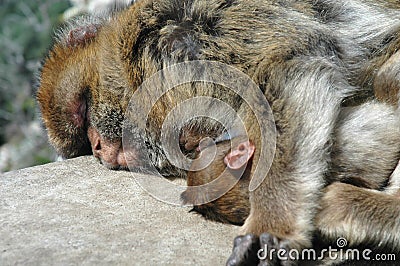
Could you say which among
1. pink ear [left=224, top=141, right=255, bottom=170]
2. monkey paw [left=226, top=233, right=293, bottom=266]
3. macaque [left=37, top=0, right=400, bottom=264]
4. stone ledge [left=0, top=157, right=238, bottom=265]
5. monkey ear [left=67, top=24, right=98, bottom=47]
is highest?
monkey ear [left=67, top=24, right=98, bottom=47]

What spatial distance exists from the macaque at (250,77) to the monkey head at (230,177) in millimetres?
30

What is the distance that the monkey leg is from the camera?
11.1 feet

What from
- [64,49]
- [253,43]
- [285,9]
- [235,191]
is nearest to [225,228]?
[235,191]

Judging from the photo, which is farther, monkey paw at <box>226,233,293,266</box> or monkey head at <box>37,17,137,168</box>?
monkey head at <box>37,17,137,168</box>

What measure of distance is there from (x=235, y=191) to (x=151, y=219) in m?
0.48

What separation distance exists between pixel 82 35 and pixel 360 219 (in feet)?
6.82

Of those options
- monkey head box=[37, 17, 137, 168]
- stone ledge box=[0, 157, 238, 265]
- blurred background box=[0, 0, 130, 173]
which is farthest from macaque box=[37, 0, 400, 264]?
blurred background box=[0, 0, 130, 173]

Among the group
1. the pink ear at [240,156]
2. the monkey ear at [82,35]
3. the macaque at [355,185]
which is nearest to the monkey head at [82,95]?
the monkey ear at [82,35]

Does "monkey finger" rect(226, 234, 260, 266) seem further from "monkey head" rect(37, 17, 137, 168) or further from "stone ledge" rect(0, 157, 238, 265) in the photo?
"monkey head" rect(37, 17, 137, 168)

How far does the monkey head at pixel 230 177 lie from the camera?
3.54 m

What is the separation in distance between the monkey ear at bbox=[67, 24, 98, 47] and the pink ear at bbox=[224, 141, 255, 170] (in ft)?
4.46

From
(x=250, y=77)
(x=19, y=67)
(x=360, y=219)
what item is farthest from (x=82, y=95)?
(x=19, y=67)

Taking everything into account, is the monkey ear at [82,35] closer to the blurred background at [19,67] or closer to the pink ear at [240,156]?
the pink ear at [240,156]

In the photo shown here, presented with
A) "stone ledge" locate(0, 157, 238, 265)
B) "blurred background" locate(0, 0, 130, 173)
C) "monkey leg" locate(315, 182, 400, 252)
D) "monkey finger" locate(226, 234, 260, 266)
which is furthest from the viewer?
"blurred background" locate(0, 0, 130, 173)
